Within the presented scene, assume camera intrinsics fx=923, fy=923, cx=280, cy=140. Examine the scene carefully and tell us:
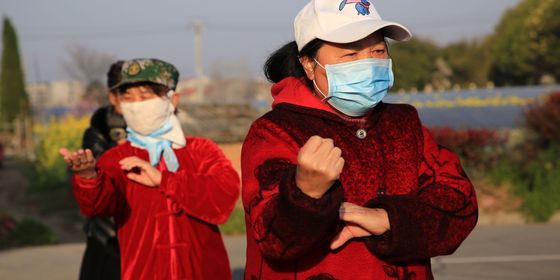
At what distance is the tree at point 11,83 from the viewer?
3950 cm

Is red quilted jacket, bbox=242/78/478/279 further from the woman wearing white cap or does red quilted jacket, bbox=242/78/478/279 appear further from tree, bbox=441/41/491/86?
tree, bbox=441/41/491/86

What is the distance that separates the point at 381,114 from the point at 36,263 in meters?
8.34

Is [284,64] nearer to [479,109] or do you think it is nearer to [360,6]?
[360,6]

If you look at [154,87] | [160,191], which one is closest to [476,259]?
[154,87]

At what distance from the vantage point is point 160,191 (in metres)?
4.38

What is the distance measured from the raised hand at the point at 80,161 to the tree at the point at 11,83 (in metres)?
37.1

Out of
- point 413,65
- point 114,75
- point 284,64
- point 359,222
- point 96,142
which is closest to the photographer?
point 359,222

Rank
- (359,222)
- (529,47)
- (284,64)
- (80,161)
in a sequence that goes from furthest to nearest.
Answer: (529,47)
(80,161)
(284,64)
(359,222)

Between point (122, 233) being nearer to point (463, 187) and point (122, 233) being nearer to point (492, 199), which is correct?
point (463, 187)

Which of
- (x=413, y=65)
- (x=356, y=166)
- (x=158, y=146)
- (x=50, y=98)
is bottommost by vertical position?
(x=50, y=98)

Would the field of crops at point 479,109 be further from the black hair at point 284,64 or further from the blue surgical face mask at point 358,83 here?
the blue surgical face mask at point 358,83

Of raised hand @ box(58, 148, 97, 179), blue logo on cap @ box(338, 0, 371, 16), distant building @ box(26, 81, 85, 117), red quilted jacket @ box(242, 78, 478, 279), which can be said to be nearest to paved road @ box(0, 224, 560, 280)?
raised hand @ box(58, 148, 97, 179)

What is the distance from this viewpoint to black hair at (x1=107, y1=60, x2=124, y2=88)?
195 inches

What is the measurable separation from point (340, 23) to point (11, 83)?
40.5 meters
